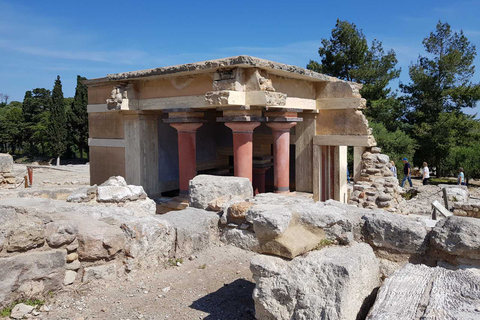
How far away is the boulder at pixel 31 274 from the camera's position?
10.4 feet

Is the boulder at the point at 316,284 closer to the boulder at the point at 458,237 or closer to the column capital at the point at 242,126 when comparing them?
the boulder at the point at 458,237

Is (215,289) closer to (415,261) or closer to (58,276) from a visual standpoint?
(58,276)

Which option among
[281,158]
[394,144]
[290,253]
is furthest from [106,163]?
[394,144]

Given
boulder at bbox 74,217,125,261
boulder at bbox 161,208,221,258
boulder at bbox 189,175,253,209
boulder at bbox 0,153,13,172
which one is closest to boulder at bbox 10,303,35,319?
boulder at bbox 74,217,125,261

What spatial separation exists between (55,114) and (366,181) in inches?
1152

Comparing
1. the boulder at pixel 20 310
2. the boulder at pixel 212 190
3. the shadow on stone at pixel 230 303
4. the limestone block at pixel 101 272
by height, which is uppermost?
the boulder at pixel 212 190

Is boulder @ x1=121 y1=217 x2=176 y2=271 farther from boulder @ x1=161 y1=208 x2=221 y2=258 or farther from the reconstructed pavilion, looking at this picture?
the reconstructed pavilion

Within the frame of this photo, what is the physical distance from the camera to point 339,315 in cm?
247

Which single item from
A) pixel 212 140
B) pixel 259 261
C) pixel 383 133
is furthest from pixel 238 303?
pixel 383 133

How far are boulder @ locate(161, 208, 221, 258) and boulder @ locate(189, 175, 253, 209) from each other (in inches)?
12.5

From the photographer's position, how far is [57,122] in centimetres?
3222

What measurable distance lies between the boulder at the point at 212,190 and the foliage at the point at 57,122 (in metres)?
30.6

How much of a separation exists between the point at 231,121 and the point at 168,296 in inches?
213

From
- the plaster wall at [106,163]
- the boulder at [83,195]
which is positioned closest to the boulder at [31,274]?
the boulder at [83,195]
